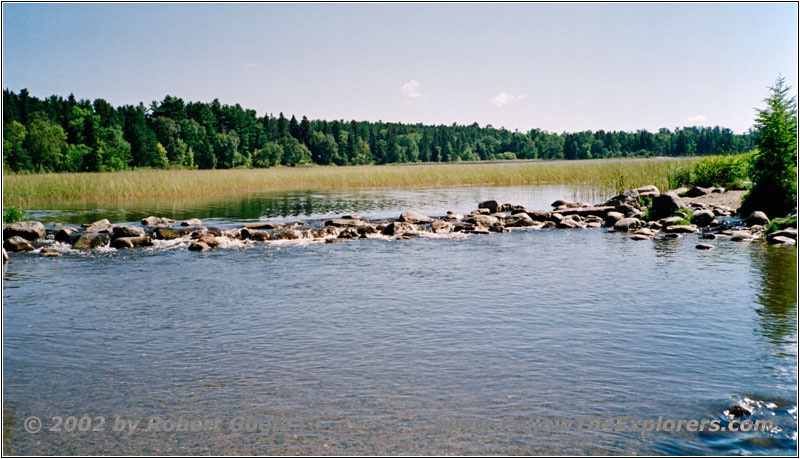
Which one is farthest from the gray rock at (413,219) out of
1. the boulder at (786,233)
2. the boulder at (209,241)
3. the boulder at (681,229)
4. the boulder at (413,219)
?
the boulder at (786,233)

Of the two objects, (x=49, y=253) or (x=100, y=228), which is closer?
(x=49, y=253)

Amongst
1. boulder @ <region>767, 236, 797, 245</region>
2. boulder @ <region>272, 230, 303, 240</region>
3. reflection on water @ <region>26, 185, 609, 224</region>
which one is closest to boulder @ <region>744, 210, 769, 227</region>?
boulder @ <region>767, 236, 797, 245</region>

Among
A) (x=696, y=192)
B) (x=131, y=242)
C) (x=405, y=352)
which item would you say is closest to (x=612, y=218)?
(x=696, y=192)

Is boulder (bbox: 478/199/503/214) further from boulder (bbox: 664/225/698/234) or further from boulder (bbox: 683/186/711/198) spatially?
boulder (bbox: 664/225/698/234)

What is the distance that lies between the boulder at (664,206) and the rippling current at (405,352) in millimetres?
8107

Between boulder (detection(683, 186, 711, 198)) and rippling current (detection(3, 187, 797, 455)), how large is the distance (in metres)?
13.5

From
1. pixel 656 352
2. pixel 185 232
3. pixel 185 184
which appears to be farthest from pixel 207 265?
pixel 185 184

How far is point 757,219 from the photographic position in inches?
930

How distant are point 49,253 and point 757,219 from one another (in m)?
23.3

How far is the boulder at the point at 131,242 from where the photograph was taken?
71.2 ft

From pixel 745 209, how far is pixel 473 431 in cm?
2348

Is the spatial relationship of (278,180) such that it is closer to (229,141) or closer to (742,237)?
(742,237)

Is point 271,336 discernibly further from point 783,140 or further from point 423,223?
point 783,140

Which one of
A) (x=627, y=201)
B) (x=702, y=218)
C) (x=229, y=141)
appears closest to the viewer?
(x=702, y=218)
